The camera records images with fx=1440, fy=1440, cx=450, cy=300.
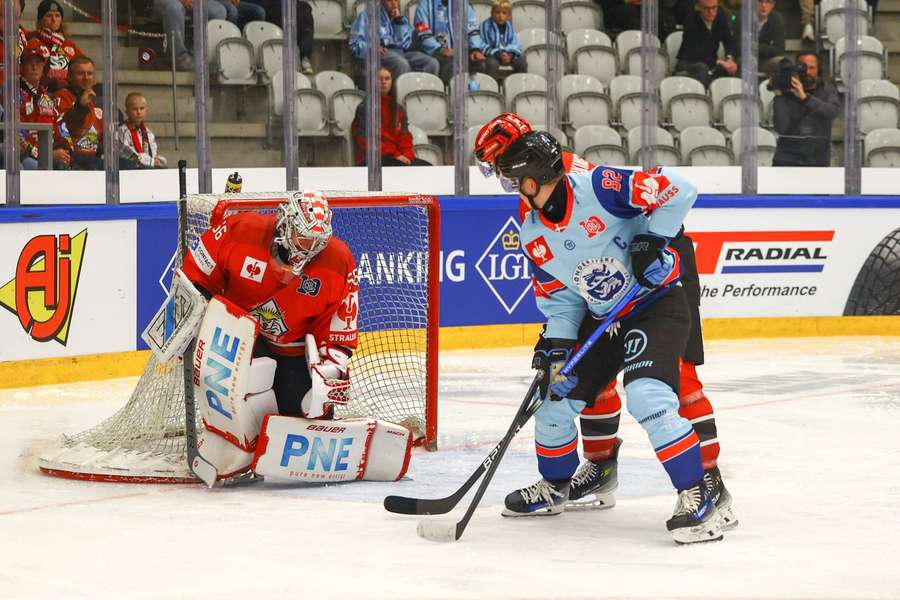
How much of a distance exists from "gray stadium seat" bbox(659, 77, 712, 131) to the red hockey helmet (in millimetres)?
5087

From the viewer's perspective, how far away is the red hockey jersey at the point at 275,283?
434cm

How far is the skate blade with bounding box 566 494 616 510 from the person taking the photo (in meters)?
4.11

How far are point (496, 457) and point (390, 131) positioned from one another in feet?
14.3

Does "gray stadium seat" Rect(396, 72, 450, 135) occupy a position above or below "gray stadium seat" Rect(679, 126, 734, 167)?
above

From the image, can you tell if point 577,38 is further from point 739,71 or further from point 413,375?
point 413,375

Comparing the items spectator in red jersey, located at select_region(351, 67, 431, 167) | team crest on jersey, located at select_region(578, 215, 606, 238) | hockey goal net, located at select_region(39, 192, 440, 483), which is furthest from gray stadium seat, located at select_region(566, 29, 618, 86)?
team crest on jersey, located at select_region(578, 215, 606, 238)

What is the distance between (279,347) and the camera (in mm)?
4496

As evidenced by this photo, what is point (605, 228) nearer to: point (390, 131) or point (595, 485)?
point (595, 485)

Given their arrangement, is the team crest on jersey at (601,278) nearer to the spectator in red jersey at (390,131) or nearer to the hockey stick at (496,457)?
the hockey stick at (496,457)

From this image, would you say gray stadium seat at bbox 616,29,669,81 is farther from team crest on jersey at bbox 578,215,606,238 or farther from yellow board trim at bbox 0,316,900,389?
team crest on jersey at bbox 578,215,606,238

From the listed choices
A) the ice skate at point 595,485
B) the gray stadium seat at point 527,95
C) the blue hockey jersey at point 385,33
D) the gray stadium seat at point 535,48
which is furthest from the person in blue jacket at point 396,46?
the ice skate at point 595,485

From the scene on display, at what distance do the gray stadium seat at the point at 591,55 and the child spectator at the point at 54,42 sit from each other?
300cm

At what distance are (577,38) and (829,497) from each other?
4.76 metres

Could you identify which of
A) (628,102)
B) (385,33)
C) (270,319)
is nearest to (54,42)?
(385,33)
